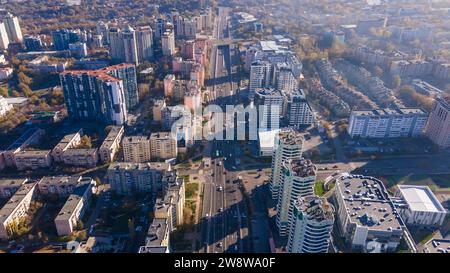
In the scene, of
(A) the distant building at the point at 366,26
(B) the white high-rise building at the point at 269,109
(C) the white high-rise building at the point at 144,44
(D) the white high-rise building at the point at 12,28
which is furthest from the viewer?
(A) the distant building at the point at 366,26

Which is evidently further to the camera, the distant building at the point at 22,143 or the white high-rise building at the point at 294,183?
the distant building at the point at 22,143

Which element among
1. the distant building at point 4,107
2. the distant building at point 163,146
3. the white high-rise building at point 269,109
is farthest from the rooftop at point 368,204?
the distant building at point 4,107

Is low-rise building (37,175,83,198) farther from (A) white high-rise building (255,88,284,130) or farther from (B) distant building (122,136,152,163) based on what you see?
(A) white high-rise building (255,88,284,130)

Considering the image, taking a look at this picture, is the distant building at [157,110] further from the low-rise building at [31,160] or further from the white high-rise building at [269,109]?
the low-rise building at [31,160]

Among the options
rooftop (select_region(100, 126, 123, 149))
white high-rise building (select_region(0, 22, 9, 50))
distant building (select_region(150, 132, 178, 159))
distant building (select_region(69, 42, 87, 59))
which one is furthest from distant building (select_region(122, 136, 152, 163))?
white high-rise building (select_region(0, 22, 9, 50))

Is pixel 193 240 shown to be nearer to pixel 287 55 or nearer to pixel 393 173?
pixel 393 173

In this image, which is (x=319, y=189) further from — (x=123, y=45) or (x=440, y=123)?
(x=123, y=45)

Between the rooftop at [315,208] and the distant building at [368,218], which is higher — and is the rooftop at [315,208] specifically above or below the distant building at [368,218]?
above

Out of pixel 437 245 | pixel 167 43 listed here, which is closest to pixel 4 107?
pixel 167 43

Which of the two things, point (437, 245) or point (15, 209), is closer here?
point (437, 245)
